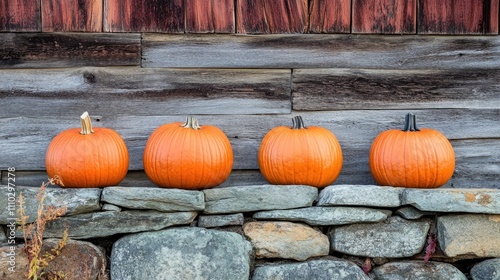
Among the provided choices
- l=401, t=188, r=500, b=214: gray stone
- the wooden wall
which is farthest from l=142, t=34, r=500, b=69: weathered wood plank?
l=401, t=188, r=500, b=214: gray stone

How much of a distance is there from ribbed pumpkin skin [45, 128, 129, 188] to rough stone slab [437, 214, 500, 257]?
1950mm

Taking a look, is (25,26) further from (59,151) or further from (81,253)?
(81,253)

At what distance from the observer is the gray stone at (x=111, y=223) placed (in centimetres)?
409

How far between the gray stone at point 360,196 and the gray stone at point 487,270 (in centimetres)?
61

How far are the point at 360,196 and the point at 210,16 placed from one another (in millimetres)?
1455

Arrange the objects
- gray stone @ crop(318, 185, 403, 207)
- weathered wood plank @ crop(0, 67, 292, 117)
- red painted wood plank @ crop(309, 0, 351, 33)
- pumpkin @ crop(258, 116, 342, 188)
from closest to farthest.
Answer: gray stone @ crop(318, 185, 403, 207), pumpkin @ crop(258, 116, 342, 188), weathered wood plank @ crop(0, 67, 292, 117), red painted wood plank @ crop(309, 0, 351, 33)

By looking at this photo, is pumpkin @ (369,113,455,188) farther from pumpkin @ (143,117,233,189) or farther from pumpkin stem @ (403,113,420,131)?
pumpkin @ (143,117,233,189)

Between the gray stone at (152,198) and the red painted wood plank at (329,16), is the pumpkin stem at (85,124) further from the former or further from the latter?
the red painted wood plank at (329,16)

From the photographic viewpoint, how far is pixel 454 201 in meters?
4.22

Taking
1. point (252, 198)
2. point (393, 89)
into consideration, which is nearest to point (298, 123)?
point (252, 198)

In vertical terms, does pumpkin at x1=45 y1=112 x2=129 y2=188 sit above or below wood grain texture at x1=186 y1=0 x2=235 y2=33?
below

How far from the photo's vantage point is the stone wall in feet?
13.4

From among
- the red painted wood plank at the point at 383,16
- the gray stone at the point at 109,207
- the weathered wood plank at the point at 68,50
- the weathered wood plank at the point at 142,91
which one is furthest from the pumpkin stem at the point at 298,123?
the gray stone at the point at 109,207

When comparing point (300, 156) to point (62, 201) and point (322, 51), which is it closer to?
point (322, 51)
